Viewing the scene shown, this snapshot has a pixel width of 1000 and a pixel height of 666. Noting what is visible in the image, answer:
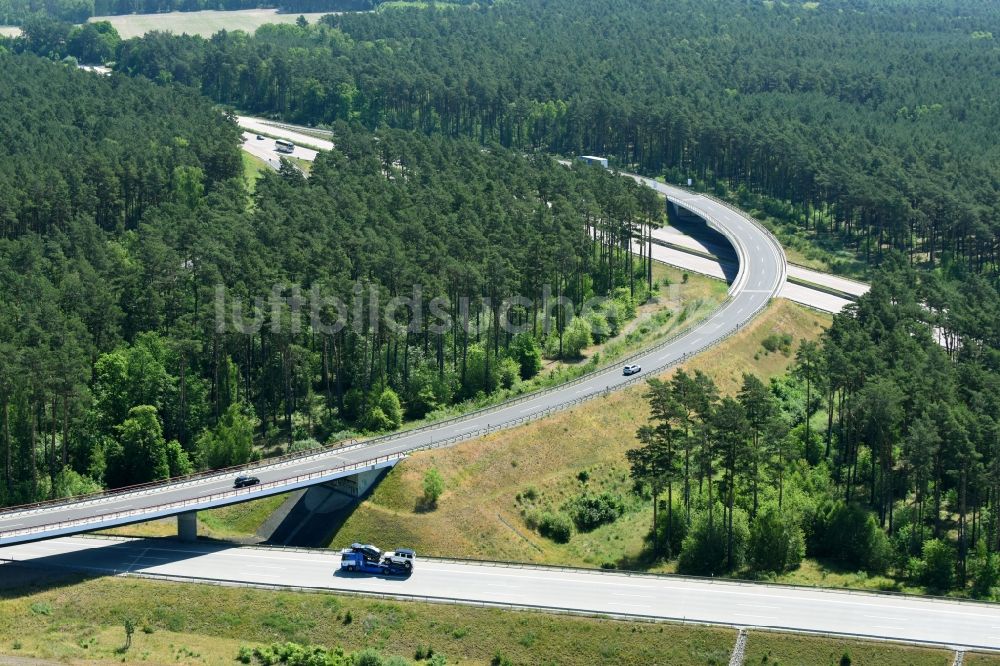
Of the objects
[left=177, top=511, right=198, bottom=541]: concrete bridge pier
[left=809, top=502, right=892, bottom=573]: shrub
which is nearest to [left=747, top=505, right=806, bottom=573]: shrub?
[left=809, top=502, right=892, bottom=573]: shrub

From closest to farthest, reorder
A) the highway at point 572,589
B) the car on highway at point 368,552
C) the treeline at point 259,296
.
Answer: the highway at point 572,589, the car on highway at point 368,552, the treeline at point 259,296

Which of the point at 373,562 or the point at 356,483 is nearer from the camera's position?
the point at 373,562

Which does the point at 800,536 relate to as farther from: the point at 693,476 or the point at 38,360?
the point at 38,360

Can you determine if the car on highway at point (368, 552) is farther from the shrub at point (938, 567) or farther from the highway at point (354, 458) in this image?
the shrub at point (938, 567)

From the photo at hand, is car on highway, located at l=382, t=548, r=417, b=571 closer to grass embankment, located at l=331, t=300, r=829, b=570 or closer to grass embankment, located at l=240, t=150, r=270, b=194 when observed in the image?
grass embankment, located at l=331, t=300, r=829, b=570

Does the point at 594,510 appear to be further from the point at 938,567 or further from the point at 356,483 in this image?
the point at 938,567

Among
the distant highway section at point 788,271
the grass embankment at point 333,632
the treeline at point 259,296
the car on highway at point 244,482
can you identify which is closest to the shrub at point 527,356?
the treeline at point 259,296

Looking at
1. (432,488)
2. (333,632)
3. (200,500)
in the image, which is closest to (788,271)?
(432,488)

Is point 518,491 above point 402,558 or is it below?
below
